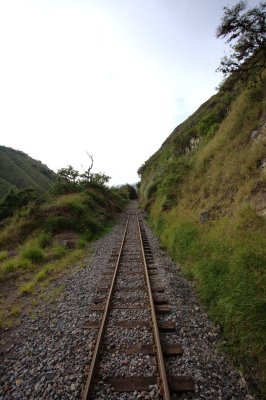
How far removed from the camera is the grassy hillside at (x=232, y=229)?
4629 millimetres

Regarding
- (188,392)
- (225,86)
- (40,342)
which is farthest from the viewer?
(225,86)

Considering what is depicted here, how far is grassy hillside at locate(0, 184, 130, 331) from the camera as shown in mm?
7668

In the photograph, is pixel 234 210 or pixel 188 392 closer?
pixel 188 392

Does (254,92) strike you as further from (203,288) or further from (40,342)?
(40,342)

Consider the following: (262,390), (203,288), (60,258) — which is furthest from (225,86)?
(262,390)

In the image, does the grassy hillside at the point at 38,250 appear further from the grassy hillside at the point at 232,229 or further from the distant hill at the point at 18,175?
the distant hill at the point at 18,175

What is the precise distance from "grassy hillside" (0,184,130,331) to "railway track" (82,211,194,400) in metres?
2.25

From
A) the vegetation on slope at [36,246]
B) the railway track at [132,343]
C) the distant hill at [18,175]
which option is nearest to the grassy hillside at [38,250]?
the vegetation on slope at [36,246]

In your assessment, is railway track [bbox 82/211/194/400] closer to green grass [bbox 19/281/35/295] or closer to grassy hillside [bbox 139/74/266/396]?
grassy hillside [bbox 139/74/266/396]

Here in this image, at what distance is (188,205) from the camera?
1330cm

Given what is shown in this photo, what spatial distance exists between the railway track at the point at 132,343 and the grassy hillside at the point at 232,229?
3.93ft

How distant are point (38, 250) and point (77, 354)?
8111 mm

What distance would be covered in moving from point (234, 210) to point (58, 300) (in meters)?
6.53

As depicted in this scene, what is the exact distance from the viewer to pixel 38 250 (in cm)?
1182
